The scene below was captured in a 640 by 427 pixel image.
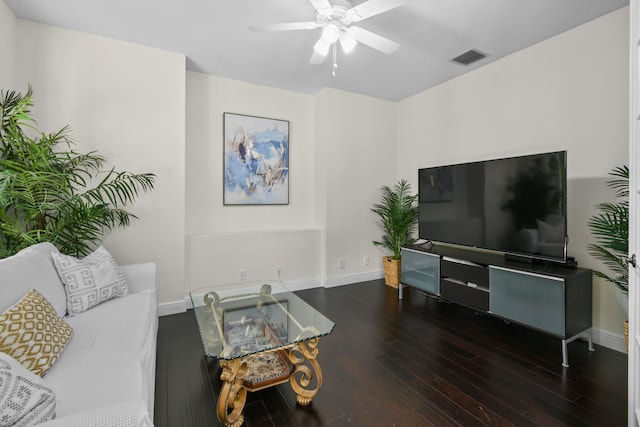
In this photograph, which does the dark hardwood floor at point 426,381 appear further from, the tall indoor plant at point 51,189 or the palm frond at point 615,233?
the tall indoor plant at point 51,189

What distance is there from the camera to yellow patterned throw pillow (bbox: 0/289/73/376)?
1.20 meters

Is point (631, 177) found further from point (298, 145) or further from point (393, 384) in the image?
point (298, 145)

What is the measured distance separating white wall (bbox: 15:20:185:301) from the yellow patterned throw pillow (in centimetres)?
152

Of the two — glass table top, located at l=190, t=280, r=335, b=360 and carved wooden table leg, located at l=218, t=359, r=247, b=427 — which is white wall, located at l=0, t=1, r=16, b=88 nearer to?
glass table top, located at l=190, t=280, r=335, b=360

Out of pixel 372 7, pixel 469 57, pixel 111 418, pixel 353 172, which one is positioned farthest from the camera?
pixel 353 172

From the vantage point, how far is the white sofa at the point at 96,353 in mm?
898

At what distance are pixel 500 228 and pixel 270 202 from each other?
268 centimetres

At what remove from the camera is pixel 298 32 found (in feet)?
8.67

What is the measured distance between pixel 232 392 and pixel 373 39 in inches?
96.8

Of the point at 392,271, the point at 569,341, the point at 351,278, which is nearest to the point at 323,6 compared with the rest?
the point at 569,341

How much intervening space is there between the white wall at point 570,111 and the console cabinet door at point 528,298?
1.98ft

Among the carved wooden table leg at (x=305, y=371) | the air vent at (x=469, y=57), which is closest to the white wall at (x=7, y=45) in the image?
the carved wooden table leg at (x=305, y=371)

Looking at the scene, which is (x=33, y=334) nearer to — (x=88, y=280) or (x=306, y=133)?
(x=88, y=280)

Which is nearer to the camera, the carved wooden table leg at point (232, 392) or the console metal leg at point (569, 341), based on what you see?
the carved wooden table leg at point (232, 392)
